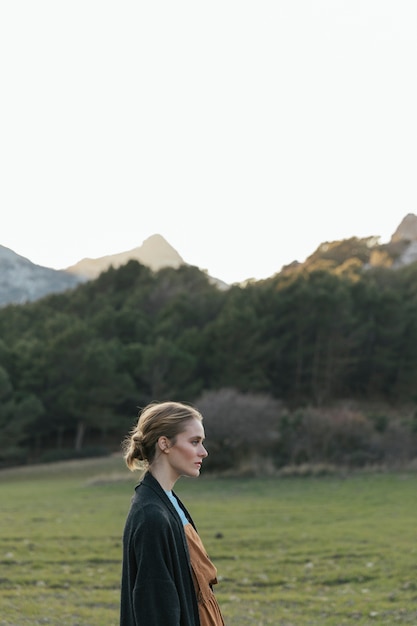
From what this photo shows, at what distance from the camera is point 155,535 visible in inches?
94.5

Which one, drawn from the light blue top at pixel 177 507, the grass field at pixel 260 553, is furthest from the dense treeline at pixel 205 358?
the light blue top at pixel 177 507

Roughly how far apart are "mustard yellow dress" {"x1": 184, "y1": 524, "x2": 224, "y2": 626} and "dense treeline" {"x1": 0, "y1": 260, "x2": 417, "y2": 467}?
27.8 meters

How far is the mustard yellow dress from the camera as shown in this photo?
2.53m

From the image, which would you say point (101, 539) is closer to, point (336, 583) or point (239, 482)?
point (336, 583)

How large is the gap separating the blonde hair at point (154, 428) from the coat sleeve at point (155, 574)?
0.25 m

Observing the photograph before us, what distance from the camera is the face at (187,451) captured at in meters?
2.61

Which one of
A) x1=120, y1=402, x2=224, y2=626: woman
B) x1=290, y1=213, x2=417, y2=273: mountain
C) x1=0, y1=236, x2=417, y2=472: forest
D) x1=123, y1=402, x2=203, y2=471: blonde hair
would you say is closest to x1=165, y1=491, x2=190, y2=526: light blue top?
x1=120, y1=402, x2=224, y2=626: woman

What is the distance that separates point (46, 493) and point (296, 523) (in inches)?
422

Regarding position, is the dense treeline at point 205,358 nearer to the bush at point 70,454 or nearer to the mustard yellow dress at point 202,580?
the bush at point 70,454

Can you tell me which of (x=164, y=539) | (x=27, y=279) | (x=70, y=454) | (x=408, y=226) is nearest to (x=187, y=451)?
(x=164, y=539)

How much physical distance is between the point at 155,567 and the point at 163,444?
41 cm

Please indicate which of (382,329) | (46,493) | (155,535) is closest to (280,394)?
(382,329)

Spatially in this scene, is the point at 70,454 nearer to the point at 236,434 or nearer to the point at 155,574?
the point at 236,434

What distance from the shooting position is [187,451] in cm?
261
